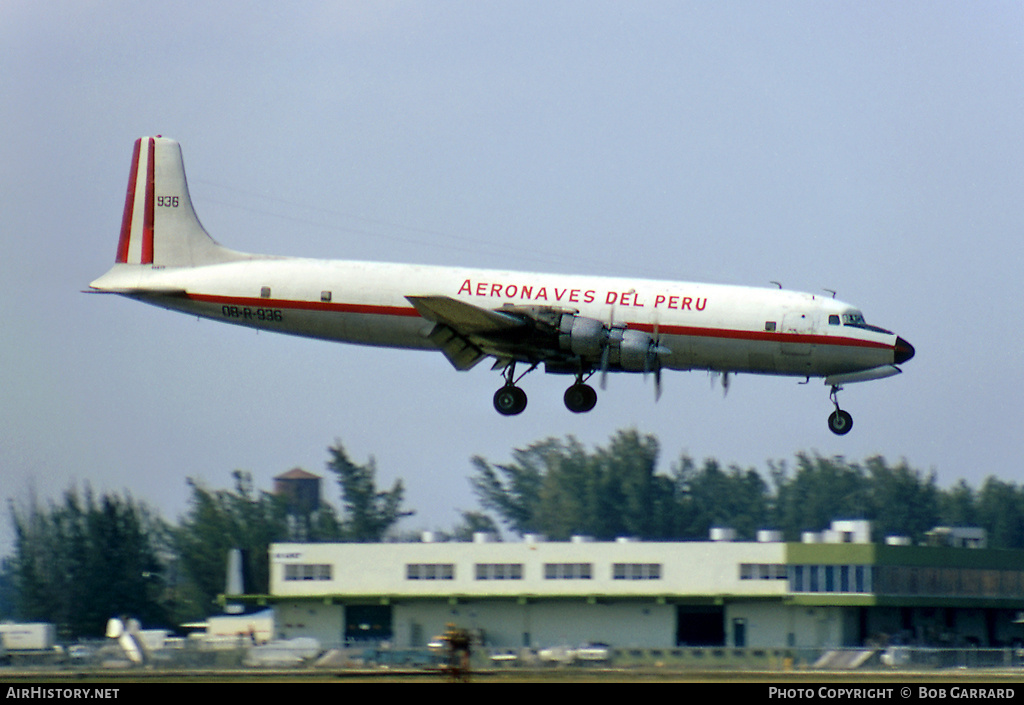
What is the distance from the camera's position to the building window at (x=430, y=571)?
56.9m

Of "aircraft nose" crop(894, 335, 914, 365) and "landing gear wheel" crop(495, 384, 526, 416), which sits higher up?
"aircraft nose" crop(894, 335, 914, 365)

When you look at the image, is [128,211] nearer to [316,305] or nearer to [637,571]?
[316,305]

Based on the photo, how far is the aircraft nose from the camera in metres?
35.5

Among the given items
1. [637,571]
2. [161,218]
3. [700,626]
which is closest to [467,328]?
[161,218]

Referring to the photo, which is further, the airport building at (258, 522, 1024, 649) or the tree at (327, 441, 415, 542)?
the tree at (327, 441, 415, 542)

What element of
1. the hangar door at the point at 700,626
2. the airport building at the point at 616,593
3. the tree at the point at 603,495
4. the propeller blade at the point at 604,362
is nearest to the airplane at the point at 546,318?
the propeller blade at the point at 604,362

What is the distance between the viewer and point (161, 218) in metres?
41.0

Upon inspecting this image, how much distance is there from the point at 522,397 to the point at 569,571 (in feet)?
69.5

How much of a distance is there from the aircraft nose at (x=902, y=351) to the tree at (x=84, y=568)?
149 ft

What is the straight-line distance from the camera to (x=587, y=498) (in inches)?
3885

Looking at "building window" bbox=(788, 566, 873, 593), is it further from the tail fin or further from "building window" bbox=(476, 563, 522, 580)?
the tail fin

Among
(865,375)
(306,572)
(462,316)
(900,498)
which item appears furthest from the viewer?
(900,498)

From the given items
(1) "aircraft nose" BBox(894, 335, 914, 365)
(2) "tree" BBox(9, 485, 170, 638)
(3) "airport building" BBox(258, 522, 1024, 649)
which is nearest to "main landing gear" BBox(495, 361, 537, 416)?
(1) "aircraft nose" BBox(894, 335, 914, 365)

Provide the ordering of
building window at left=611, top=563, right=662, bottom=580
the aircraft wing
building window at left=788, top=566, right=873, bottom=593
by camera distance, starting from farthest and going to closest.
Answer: building window at left=611, top=563, right=662, bottom=580
building window at left=788, top=566, right=873, bottom=593
the aircraft wing
